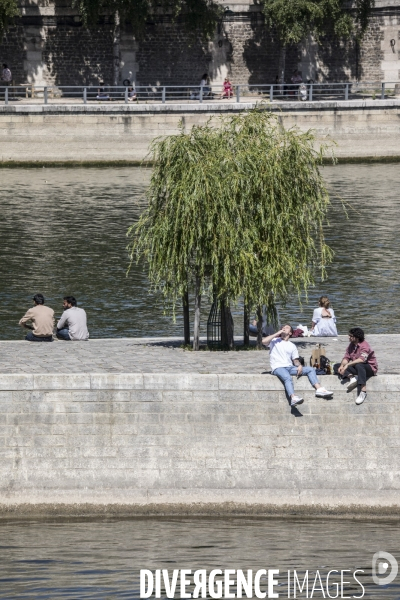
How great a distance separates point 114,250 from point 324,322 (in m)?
16.3

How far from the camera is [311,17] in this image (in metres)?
65.2

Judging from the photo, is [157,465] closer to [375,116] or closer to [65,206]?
[65,206]

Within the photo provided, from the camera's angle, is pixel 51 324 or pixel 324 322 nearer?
pixel 51 324

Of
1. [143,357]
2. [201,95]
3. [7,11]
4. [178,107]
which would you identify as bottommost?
[143,357]

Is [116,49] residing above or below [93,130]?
above

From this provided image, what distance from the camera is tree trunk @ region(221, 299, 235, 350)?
23.4 meters

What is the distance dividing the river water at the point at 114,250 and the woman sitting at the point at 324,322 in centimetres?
157

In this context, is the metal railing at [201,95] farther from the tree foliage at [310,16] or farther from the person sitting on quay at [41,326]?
the person sitting on quay at [41,326]

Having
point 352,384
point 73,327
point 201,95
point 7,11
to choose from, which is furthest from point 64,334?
point 7,11

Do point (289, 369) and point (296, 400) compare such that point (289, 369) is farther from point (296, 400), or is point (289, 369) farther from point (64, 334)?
point (64, 334)

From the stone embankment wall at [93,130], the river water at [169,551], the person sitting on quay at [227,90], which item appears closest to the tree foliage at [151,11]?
the person sitting on quay at [227,90]

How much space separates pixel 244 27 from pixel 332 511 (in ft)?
176

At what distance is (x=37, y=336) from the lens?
79.0 ft

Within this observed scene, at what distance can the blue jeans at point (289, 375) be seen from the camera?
780 inches
